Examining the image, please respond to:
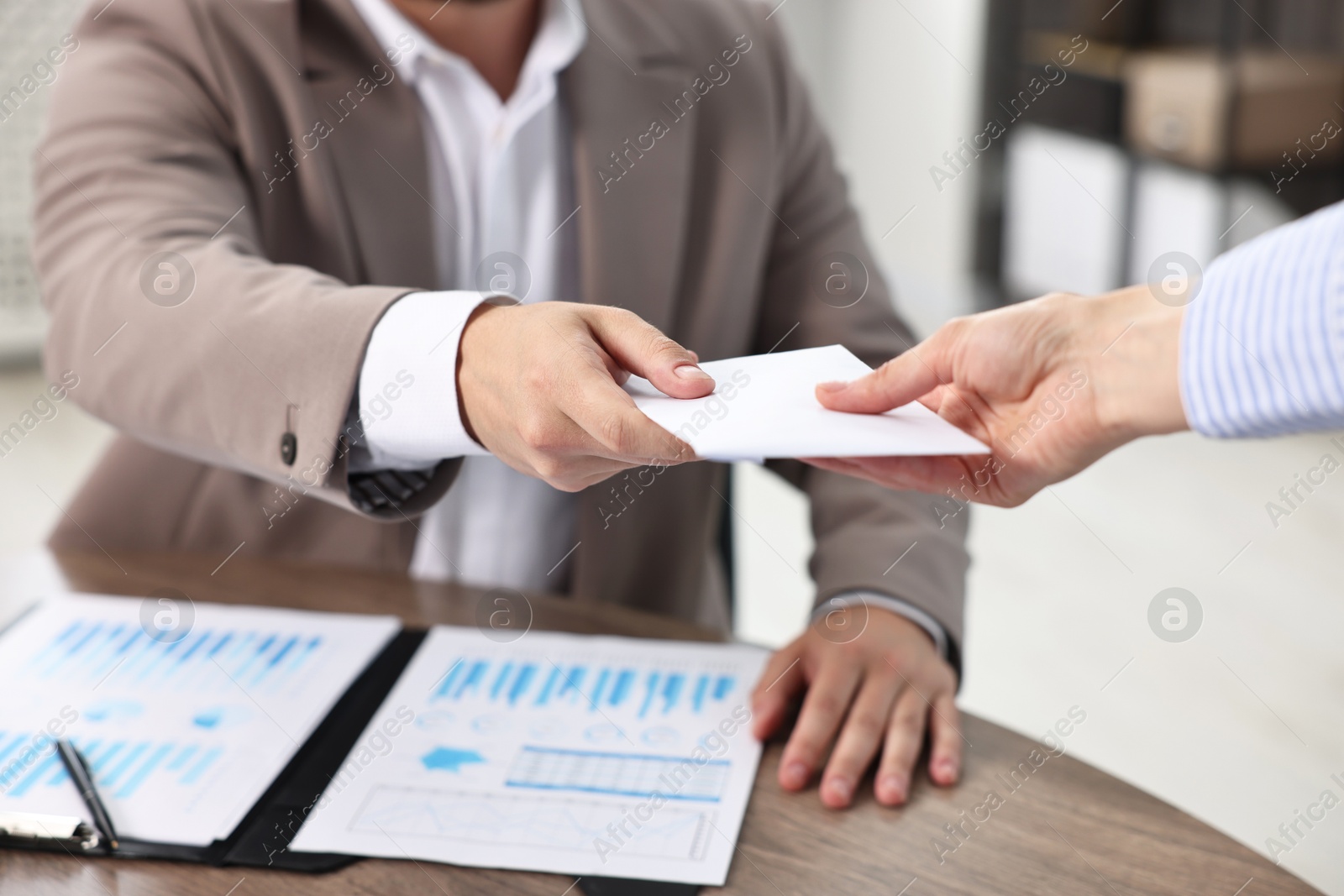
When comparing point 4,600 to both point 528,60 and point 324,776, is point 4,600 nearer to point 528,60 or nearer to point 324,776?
point 324,776

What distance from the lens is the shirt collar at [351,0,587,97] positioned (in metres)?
1.15

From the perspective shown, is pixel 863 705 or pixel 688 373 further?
pixel 863 705

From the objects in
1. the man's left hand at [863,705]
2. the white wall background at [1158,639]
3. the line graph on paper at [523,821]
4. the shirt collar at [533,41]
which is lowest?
the white wall background at [1158,639]

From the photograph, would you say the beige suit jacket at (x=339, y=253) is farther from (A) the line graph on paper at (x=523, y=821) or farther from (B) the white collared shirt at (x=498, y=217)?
(A) the line graph on paper at (x=523, y=821)

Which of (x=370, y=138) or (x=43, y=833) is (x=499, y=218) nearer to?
(x=370, y=138)

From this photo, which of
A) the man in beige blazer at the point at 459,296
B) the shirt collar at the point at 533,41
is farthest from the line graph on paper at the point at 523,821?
the shirt collar at the point at 533,41

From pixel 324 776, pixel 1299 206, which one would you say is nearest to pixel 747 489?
pixel 1299 206

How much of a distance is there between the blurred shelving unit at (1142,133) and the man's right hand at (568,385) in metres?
3.08

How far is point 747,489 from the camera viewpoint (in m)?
3.51

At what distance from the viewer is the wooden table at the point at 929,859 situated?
0.72 metres

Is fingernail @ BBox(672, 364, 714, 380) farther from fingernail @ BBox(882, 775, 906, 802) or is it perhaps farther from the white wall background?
the white wall background

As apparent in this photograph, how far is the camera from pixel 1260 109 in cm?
341

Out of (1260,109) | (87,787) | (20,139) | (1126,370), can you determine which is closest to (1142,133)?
(1260,109)

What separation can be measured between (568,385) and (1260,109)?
3.32 metres
